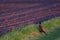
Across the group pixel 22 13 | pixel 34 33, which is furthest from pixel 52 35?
pixel 22 13

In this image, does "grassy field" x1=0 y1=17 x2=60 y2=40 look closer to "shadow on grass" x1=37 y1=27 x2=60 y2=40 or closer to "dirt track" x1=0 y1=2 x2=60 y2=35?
"shadow on grass" x1=37 y1=27 x2=60 y2=40

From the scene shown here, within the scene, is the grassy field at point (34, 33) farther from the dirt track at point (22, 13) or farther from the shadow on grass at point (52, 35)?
the dirt track at point (22, 13)

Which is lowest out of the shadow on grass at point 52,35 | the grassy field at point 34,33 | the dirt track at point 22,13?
the shadow on grass at point 52,35

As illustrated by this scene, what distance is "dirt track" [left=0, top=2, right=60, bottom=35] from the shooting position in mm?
5086

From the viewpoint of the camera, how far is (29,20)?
539 centimetres

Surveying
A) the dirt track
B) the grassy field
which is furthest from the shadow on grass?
the dirt track

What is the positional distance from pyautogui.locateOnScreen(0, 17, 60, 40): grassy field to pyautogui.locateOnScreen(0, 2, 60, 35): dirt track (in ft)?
0.59

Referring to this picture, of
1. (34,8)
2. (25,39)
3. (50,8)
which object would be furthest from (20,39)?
(50,8)

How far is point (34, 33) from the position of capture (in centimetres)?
514

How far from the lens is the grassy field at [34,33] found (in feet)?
16.0

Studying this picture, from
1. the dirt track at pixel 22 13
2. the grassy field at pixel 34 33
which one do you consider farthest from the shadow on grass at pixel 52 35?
the dirt track at pixel 22 13

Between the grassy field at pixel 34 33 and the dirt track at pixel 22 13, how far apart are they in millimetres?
179

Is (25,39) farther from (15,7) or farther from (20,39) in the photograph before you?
(15,7)

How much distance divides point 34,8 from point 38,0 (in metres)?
0.21
